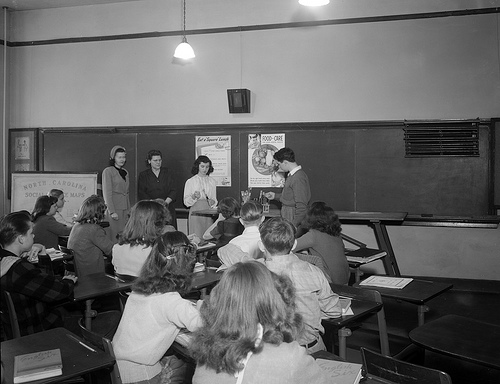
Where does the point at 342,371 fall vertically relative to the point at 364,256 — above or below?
below

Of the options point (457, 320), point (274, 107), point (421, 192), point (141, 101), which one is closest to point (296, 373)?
point (457, 320)

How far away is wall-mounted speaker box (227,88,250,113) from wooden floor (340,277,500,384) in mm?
2873

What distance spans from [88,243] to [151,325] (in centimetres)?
208

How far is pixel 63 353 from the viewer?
203 centimetres

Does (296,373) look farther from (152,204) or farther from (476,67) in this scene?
(476,67)

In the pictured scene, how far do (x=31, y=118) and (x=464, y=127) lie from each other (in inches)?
231

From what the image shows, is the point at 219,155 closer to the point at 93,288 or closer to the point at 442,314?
the point at 442,314

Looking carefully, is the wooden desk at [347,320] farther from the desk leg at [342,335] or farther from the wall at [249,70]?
the wall at [249,70]

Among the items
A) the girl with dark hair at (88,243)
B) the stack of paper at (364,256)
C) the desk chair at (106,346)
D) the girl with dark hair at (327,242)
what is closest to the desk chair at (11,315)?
the desk chair at (106,346)

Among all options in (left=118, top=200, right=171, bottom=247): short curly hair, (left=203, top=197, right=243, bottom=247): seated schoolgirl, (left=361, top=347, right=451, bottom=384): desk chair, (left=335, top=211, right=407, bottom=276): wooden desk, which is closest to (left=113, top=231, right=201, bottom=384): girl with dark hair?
(left=361, top=347, right=451, bottom=384): desk chair

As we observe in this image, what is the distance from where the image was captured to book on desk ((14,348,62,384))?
1.80 meters

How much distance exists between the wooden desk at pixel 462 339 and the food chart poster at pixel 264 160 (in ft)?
13.1

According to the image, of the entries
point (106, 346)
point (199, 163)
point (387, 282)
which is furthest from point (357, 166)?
point (106, 346)

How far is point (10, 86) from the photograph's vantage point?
741 cm
